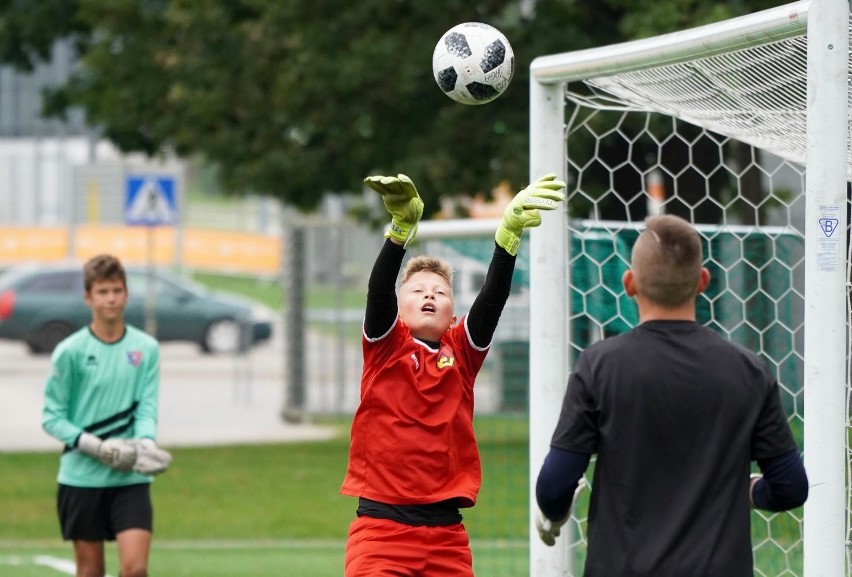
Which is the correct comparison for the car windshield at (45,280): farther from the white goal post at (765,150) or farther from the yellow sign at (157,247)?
the white goal post at (765,150)

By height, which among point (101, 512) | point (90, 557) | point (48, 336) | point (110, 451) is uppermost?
point (110, 451)

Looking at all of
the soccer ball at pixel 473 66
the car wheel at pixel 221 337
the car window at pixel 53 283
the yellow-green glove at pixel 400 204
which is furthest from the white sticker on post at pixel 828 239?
the car wheel at pixel 221 337

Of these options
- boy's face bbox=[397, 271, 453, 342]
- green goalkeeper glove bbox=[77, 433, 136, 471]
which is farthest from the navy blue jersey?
green goalkeeper glove bbox=[77, 433, 136, 471]

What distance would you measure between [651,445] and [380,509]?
53.6 inches

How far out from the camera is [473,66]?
551cm

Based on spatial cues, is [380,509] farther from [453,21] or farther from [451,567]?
[453,21]

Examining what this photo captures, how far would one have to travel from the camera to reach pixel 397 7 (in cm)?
1446

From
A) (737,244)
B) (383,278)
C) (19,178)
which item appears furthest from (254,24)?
(19,178)

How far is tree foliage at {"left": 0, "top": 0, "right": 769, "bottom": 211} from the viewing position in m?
14.0

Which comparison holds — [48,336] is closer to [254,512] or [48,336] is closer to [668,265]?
[254,512]

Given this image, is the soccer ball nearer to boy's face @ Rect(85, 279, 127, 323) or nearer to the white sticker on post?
the white sticker on post

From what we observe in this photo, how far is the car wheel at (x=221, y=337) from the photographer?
91.5 ft

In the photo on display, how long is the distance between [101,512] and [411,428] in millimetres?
2385

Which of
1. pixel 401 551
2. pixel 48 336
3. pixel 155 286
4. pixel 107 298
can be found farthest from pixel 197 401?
pixel 401 551
